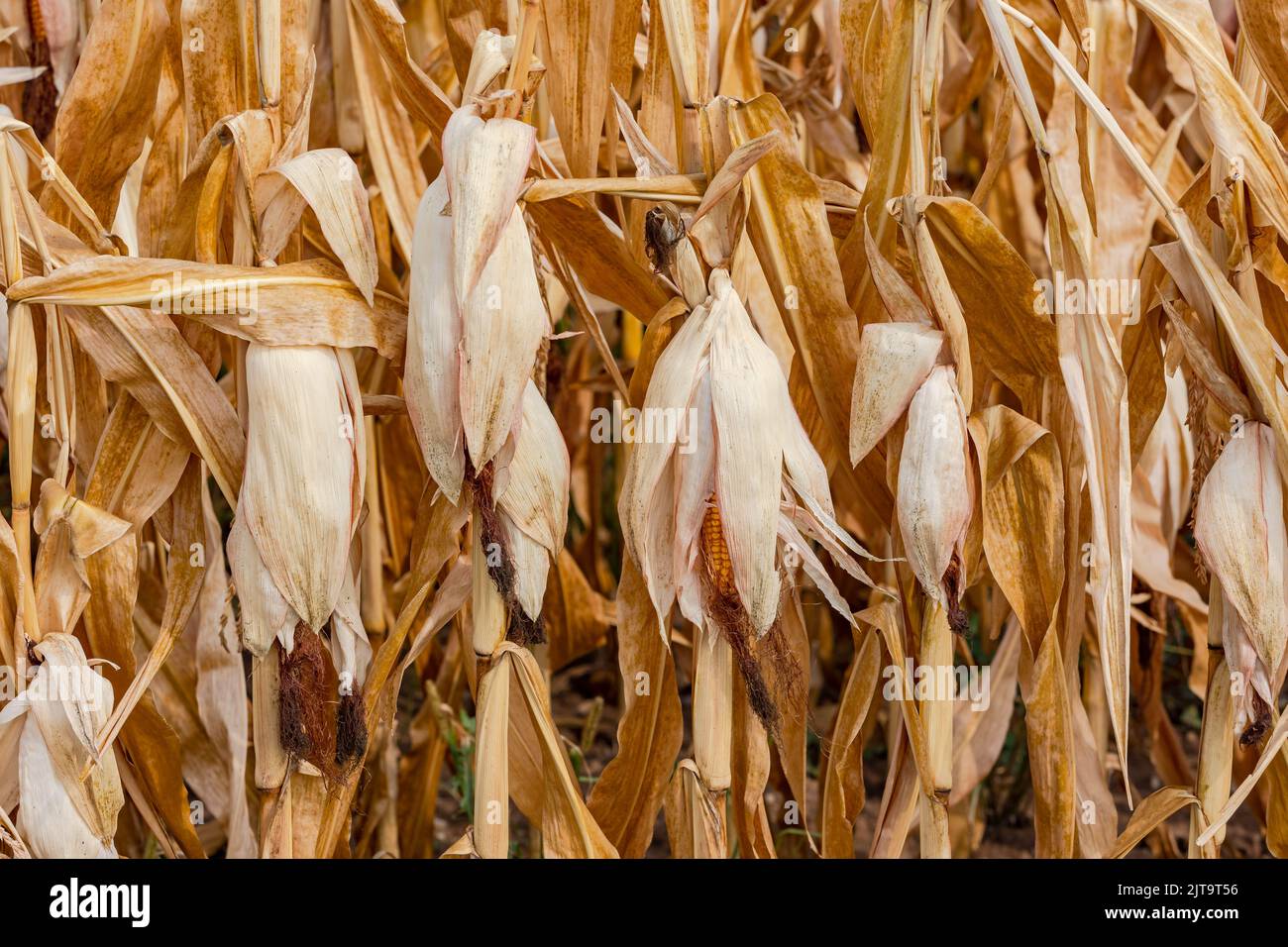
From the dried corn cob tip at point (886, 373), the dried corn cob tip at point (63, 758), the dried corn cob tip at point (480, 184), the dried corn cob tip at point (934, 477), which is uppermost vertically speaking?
the dried corn cob tip at point (480, 184)

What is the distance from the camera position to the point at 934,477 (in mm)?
532

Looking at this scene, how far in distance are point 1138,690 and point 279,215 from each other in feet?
2.62

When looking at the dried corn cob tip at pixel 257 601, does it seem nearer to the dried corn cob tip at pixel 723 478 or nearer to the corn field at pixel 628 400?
the corn field at pixel 628 400

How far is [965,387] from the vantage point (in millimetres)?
544

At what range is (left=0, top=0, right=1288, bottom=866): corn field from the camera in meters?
0.52

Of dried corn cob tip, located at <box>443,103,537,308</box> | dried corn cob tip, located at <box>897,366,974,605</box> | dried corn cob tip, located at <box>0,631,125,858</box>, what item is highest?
dried corn cob tip, located at <box>443,103,537,308</box>

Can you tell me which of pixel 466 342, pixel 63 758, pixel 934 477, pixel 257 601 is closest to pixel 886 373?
pixel 934 477

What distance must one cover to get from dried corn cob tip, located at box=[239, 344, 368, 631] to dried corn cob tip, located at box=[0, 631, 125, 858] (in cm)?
12

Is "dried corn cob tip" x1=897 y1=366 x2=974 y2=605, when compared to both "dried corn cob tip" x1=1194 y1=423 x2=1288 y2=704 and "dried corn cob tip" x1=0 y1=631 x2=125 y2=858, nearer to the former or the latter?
"dried corn cob tip" x1=1194 y1=423 x2=1288 y2=704

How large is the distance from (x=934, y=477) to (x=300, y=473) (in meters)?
0.29

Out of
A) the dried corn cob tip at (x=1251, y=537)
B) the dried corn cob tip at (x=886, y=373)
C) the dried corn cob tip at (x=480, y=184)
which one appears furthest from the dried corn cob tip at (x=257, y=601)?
the dried corn cob tip at (x=1251, y=537)

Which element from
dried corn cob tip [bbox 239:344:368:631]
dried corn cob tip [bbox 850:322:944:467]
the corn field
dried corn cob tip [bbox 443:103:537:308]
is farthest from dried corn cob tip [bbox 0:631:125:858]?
dried corn cob tip [bbox 850:322:944:467]

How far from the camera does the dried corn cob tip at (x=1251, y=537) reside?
57cm

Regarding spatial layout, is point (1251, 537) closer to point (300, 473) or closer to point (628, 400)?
point (628, 400)
